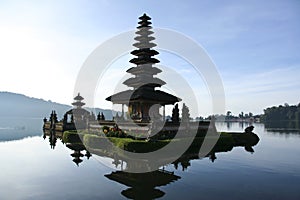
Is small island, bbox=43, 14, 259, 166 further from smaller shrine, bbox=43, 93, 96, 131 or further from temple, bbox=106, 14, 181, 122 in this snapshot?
smaller shrine, bbox=43, 93, 96, 131

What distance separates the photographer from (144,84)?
37312mm

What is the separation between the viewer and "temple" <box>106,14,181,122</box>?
34781 millimetres

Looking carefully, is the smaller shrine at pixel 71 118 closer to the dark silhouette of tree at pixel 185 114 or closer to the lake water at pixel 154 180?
the dark silhouette of tree at pixel 185 114

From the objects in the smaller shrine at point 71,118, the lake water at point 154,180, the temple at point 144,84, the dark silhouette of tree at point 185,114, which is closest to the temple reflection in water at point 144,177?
the lake water at point 154,180

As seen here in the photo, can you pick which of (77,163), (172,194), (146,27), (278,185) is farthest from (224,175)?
(146,27)

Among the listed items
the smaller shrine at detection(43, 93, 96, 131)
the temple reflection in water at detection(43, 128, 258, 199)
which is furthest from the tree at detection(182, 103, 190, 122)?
the smaller shrine at detection(43, 93, 96, 131)

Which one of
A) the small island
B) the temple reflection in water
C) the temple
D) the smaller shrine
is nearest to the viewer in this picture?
the temple reflection in water

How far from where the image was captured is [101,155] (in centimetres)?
2575

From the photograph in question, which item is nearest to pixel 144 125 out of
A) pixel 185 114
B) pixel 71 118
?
pixel 185 114

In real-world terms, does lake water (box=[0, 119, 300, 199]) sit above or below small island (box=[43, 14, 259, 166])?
below

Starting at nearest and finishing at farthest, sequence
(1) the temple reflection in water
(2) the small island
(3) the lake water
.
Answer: (3) the lake water, (1) the temple reflection in water, (2) the small island

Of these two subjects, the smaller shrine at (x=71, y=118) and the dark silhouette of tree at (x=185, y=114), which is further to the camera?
the smaller shrine at (x=71, y=118)

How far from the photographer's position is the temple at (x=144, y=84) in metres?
34.8

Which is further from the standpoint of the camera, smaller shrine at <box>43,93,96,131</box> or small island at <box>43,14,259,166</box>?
smaller shrine at <box>43,93,96,131</box>
